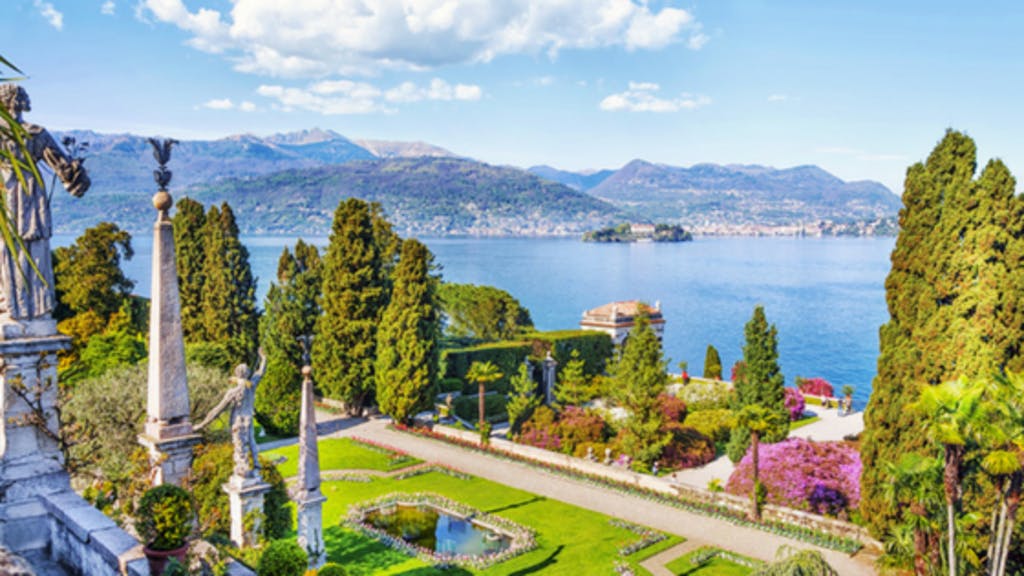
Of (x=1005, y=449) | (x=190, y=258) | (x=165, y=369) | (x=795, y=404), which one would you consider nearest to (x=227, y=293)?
(x=190, y=258)

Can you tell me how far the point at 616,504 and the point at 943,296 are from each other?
1077 centimetres

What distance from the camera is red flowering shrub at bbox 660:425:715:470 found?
88.1ft

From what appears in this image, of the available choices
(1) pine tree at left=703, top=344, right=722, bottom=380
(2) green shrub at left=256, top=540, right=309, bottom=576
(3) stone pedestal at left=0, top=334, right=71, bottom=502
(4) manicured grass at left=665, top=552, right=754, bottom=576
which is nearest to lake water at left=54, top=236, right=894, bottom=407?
(1) pine tree at left=703, top=344, right=722, bottom=380

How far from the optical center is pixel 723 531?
66.0 feet

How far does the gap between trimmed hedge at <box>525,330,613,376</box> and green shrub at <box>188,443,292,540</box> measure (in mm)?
23388

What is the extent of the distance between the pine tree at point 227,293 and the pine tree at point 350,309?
4.76m

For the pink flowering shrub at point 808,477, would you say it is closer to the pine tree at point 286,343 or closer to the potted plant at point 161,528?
the pine tree at point 286,343

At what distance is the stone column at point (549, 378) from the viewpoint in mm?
36969

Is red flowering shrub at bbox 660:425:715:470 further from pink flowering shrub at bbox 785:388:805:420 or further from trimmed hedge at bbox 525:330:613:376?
trimmed hedge at bbox 525:330:613:376

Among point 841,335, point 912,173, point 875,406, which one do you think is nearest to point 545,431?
point 875,406

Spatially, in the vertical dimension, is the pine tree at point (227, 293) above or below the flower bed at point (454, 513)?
above

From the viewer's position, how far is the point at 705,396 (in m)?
35.8

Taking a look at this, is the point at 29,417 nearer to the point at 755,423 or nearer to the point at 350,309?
the point at 755,423

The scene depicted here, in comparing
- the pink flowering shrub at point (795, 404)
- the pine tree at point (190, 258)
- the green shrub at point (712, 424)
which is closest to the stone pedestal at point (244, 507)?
the green shrub at point (712, 424)
